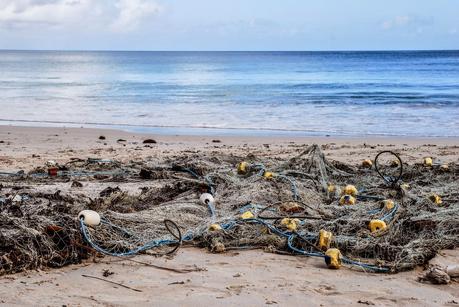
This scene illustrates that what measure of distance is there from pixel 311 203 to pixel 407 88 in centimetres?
2576

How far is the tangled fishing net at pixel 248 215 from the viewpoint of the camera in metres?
4.44

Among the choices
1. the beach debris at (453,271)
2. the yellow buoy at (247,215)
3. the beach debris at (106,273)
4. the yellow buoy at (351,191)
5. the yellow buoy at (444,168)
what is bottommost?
the beach debris at (106,273)

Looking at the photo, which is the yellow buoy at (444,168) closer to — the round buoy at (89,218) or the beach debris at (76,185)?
the beach debris at (76,185)

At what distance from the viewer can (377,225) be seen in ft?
16.3

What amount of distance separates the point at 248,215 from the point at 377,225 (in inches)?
44.0

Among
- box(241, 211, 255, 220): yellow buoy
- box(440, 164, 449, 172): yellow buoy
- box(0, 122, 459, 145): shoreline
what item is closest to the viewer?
box(241, 211, 255, 220): yellow buoy

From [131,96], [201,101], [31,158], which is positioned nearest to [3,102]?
[131,96]

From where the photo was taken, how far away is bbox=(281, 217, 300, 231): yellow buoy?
16.4 ft

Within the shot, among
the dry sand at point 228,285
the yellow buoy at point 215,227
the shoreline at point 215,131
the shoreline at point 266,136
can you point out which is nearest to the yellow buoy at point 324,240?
the dry sand at point 228,285

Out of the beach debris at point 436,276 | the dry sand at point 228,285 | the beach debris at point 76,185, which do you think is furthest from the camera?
the beach debris at point 76,185

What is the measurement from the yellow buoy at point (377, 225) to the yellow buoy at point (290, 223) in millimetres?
630

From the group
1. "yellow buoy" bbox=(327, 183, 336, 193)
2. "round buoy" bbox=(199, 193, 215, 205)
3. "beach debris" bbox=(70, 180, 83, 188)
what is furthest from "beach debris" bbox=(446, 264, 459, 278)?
"beach debris" bbox=(70, 180, 83, 188)

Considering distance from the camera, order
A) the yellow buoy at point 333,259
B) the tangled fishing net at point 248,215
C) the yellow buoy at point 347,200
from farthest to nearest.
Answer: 1. the yellow buoy at point 347,200
2. the tangled fishing net at point 248,215
3. the yellow buoy at point 333,259

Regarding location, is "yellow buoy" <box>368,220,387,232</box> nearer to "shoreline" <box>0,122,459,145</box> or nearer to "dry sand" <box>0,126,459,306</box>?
"dry sand" <box>0,126,459,306</box>
